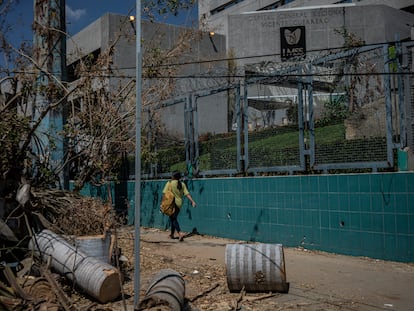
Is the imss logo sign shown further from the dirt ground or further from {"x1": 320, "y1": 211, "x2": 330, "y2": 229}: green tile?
the dirt ground

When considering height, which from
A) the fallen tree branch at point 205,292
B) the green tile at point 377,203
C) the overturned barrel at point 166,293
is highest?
the green tile at point 377,203

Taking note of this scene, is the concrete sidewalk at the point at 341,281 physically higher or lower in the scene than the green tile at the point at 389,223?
lower

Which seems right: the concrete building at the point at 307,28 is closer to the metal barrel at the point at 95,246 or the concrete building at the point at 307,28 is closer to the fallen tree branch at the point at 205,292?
the metal barrel at the point at 95,246

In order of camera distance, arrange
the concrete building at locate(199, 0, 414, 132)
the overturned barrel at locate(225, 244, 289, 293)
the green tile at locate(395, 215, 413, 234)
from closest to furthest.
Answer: the overturned barrel at locate(225, 244, 289, 293), the green tile at locate(395, 215, 413, 234), the concrete building at locate(199, 0, 414, 132)

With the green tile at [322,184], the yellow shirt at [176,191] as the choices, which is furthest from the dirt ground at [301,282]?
the yellow shirt at [176,191]

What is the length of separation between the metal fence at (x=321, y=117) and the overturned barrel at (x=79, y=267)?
4867mm

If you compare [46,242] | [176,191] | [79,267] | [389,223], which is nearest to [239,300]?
[79,267]

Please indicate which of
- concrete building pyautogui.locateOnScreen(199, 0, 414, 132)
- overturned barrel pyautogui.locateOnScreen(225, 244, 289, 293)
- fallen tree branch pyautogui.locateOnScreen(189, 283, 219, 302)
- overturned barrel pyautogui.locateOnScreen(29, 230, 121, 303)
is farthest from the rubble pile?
concrete building pyautogui.locateOnScreen(199, 0, 414, 132)

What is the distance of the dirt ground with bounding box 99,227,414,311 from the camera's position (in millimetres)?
5660

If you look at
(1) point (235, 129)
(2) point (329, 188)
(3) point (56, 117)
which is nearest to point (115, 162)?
A: (3) point (56, 117)

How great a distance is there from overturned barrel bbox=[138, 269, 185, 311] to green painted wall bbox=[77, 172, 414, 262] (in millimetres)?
4025

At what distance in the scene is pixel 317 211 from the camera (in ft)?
29.2

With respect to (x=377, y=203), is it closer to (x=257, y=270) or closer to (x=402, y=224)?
(x=402, y=224)

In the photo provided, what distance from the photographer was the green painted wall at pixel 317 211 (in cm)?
764
